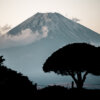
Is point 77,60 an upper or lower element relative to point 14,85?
upper

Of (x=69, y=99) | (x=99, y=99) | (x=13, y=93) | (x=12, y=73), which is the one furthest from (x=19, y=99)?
(x=99, y=99)

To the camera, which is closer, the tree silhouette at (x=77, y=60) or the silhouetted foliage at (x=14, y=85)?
the silhouetted foliage at (x=14, y=85)

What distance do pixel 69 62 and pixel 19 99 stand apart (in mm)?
15704

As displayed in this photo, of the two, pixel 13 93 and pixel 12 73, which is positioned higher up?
pixel 12 73

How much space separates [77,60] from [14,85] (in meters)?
15.5

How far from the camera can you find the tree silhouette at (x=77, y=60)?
32406 mm

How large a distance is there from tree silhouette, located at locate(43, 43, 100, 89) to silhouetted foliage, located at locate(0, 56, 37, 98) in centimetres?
1274

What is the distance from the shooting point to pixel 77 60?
3231cm

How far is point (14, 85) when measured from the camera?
18156mm

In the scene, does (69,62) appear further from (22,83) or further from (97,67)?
(22,83)

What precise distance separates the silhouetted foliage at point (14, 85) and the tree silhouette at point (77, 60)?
1274 cm

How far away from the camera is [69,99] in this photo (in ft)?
73.7

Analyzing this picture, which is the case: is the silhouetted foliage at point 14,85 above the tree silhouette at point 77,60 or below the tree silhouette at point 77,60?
below

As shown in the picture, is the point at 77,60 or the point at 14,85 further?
the point at 77,60
